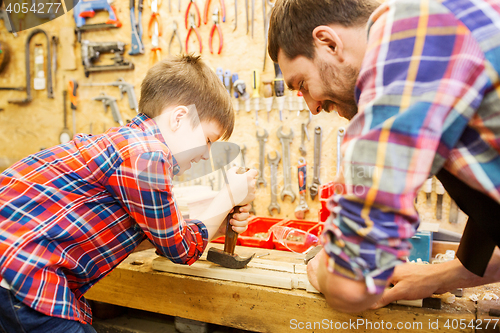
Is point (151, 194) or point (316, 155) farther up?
point (151, 194)

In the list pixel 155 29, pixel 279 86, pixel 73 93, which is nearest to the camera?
pixel 279 86

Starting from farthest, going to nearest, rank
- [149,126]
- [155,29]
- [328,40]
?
[155,29]
[149,126]
[328,40]

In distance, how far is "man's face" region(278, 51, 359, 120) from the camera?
2.75 feet

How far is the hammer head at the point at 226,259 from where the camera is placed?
4.08 feet

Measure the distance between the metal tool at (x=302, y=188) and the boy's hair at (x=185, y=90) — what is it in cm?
101

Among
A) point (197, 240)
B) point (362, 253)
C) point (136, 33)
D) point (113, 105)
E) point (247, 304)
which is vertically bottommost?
point (247, 304)

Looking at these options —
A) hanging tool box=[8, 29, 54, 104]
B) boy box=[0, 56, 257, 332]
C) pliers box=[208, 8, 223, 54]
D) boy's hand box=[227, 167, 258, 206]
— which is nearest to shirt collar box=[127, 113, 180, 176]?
boy box=[0, 56, 257, 332]

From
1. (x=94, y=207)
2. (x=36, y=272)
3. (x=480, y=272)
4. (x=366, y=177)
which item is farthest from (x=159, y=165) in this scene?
(x=480, y=272)

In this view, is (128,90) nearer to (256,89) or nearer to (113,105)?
(113,105)

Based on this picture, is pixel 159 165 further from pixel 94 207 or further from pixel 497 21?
pixel 497 21

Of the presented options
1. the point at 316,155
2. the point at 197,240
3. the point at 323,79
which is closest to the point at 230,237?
the point at 197,240

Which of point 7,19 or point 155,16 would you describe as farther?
point 7,19

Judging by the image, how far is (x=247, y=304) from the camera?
3.80 ft

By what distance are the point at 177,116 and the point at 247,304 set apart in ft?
2.25
